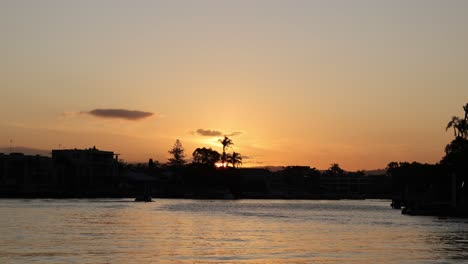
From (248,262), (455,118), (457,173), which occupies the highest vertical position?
(455,118)

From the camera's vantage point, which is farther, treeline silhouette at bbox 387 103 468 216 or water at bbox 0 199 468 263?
treeline silhouette at bbox 387 103 468 216

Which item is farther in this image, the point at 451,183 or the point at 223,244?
the point at 451,183

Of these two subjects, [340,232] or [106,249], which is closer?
[106,249]

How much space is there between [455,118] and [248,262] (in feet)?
348

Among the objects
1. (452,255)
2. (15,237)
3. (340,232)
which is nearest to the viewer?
(452,255)

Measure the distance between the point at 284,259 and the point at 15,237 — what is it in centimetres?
2666

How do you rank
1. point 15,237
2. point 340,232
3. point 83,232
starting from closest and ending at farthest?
point 15,237 → point 83,232 → point 340,232

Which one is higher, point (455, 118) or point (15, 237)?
point (455, 118)

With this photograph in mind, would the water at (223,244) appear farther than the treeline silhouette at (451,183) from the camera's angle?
No

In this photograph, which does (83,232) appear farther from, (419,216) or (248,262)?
(419,216)

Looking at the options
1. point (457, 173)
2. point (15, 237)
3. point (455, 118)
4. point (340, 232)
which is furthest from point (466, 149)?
point (15, 237)

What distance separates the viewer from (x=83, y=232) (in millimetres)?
73562

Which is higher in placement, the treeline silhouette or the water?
the treeline silhouette

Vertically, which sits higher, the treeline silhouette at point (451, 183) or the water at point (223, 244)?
the treeline silhouette at point (451, 183)
